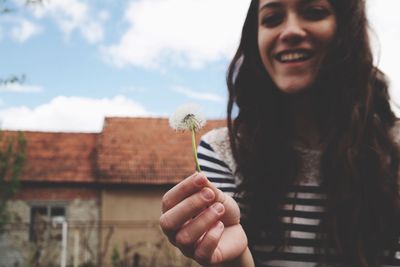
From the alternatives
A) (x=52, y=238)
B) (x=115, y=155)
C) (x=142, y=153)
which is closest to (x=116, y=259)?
(x=52, y=238)

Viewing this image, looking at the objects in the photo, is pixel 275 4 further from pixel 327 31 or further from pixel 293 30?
pixel 327 31

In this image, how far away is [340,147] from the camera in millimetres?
1912

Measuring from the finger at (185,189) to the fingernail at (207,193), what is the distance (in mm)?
13

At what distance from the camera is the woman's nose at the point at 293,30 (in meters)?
1.81

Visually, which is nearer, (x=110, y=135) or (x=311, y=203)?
(x=311, y=203)

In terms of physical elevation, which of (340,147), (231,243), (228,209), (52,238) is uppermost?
(340,147)

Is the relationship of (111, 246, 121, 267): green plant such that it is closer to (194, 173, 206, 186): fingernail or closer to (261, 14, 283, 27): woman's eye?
(261, 14, 283, 27): woman's eye

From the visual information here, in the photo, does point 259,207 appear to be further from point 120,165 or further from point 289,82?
point 120,165

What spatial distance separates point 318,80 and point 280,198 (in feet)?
1.59

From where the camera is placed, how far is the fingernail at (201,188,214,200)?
1292 mm

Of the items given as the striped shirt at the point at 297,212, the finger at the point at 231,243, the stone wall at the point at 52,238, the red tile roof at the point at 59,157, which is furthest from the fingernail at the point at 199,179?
the red tile roof at the point at 59,157

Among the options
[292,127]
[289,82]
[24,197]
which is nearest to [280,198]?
[292,127]

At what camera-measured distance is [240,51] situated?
7.14 ft

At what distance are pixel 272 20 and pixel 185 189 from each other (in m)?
0.88
